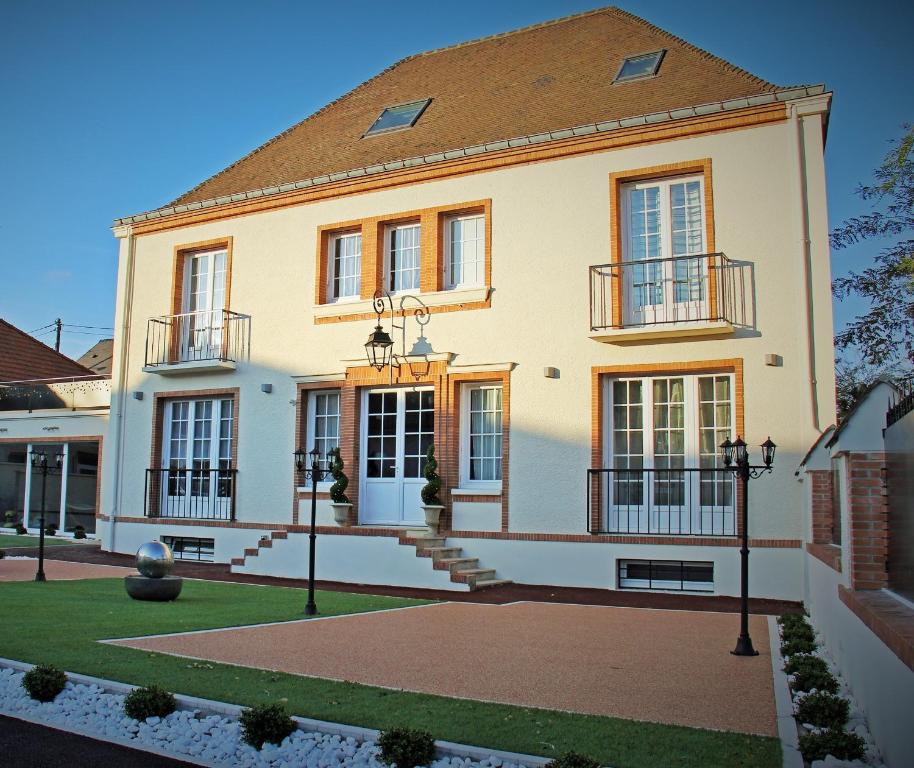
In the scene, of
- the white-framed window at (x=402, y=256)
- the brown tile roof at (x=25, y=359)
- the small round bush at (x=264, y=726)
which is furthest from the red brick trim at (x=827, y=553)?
the brown tile roof at (x=25, y=359)

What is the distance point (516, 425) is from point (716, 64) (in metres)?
6.81

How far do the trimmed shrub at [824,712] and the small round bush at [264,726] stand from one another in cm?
317

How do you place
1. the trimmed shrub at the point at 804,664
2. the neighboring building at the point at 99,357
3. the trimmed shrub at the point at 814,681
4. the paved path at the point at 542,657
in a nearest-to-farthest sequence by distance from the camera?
1. the paved path at the point at 542,657
2. the trimmed shrub at the point at 814,681
3. the trimmed shrub at the point at 804,664
4. the neighboring building at the point at 99,357

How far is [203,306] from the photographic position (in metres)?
18.8

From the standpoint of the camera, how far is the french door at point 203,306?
18.2 metres

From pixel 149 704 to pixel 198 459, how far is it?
12697mm

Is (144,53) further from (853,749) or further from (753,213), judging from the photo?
(853,749)

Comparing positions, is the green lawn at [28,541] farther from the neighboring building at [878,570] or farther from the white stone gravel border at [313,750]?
the neighboring building at [878,570]

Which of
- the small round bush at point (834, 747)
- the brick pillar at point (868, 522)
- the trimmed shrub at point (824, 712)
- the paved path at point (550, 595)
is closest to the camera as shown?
the small round bush at point (834, 747)

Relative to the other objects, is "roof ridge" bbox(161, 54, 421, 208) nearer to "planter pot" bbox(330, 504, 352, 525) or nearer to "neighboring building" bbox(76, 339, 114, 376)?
"planter pot" bbox(330, 504, 352, 525)

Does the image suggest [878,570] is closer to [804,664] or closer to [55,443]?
[804,664]

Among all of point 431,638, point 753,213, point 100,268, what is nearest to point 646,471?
point 753,213

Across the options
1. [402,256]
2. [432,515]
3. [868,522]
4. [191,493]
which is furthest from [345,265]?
[868,522]

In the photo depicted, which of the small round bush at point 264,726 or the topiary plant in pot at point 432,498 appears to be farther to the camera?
the topiary plant in pot at point 432,498
